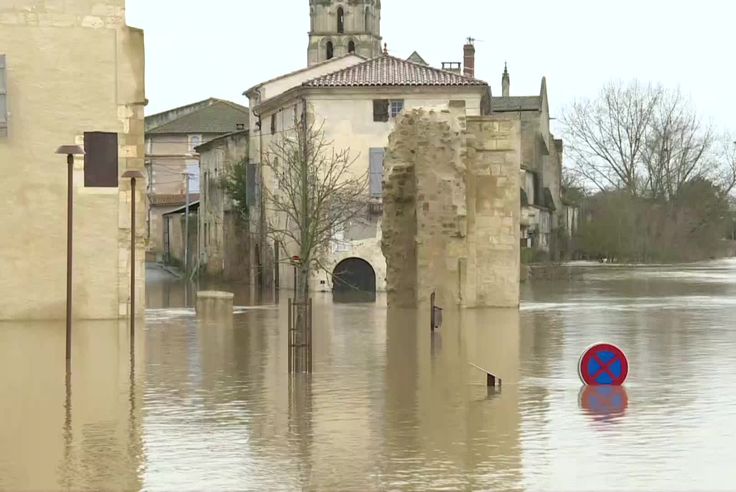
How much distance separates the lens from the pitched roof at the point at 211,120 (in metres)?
76.1

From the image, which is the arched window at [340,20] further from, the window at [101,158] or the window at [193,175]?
the window at [101,158]

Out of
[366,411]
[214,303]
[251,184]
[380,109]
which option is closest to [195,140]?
[251,184]

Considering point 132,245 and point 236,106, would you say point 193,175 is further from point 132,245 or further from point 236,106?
point 132,245

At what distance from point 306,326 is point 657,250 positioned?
6636cm

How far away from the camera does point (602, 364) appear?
15523 mm

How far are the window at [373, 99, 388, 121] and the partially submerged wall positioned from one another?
1461 centimetres

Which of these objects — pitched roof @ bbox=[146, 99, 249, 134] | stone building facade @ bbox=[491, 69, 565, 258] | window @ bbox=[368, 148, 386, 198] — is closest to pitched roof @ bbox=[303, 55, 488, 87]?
window @ bbox=[368, 148, 386, 198]

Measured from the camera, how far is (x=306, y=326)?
56.4 feet

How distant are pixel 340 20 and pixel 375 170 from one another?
143 feet

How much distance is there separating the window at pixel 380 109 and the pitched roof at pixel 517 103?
114 feet

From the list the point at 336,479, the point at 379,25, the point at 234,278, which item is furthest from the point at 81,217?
the point at 379,25

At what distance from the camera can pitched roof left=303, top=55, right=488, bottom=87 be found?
47.8 meters

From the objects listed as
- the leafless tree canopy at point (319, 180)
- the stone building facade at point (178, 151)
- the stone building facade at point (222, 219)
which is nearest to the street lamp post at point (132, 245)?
the leafless tree canopy at point (319, 180)

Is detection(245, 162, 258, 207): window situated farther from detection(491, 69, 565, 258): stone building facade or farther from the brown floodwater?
the brown floodwater
